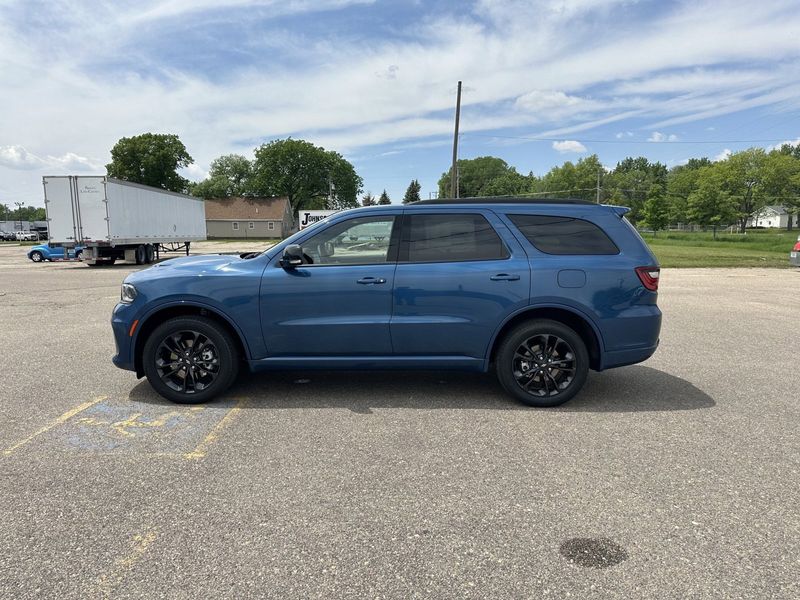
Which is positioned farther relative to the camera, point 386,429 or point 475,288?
point 475,288

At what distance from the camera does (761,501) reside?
9.93 feet

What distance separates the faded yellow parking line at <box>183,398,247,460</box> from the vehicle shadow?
0.10 meters

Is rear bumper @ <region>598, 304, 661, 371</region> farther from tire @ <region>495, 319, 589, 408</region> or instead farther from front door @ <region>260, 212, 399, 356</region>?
front door @ <region>260, 212, 399, 356</region>

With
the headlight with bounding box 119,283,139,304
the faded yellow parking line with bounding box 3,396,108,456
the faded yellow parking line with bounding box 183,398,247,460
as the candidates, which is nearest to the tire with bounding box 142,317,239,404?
the faded yellow parking line with bounding box 183,398,247,460

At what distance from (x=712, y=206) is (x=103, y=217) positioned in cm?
5604

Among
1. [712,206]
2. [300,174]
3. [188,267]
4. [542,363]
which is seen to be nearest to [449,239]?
[542,363]

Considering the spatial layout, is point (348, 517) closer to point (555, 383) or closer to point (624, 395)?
point (555, 383)

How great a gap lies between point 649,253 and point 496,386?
6.26 feet

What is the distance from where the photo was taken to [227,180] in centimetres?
8394

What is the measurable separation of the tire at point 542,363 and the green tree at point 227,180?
76934 millimetres

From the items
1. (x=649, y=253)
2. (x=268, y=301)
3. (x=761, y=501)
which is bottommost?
(x=761, y=501)

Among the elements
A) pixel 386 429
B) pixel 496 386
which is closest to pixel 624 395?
pixel 496 386

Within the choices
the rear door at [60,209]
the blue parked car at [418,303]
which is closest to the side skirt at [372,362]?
the blue parked car at [418,303]

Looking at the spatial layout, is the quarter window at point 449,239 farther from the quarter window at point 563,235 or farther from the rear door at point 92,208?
the rear door at point 92,208
